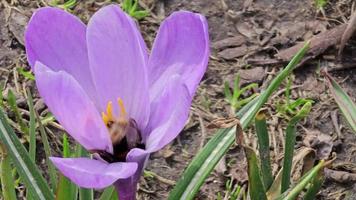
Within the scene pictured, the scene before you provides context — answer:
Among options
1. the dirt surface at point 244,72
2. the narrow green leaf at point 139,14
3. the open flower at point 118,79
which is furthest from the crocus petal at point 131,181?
the narrow green leaf at point 139,14

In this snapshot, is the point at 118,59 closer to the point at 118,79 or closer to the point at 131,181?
the point at 118,79

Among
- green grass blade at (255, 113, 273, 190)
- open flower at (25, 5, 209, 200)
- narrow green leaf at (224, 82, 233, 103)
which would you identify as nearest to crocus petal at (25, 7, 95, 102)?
open flower at (25, 5, 209, 200)

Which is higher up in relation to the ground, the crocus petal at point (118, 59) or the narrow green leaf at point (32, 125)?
the crocus petal at point (118, 59)

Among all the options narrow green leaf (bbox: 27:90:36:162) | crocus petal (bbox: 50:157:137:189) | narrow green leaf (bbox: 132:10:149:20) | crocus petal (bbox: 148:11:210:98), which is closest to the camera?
crocus petal (bbox: 50:157:137:189)

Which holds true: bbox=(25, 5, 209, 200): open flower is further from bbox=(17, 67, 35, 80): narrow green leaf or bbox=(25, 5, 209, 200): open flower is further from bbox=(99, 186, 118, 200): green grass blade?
bbox=(17, 67, 35, 80): narrow green leaf

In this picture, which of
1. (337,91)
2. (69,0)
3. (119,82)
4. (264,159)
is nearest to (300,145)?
(337,91)

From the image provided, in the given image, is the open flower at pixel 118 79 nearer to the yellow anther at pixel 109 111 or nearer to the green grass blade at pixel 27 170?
the yellow anther at pixel 109 111

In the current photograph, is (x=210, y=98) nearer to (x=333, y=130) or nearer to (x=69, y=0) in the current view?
(x=333, y=130)
